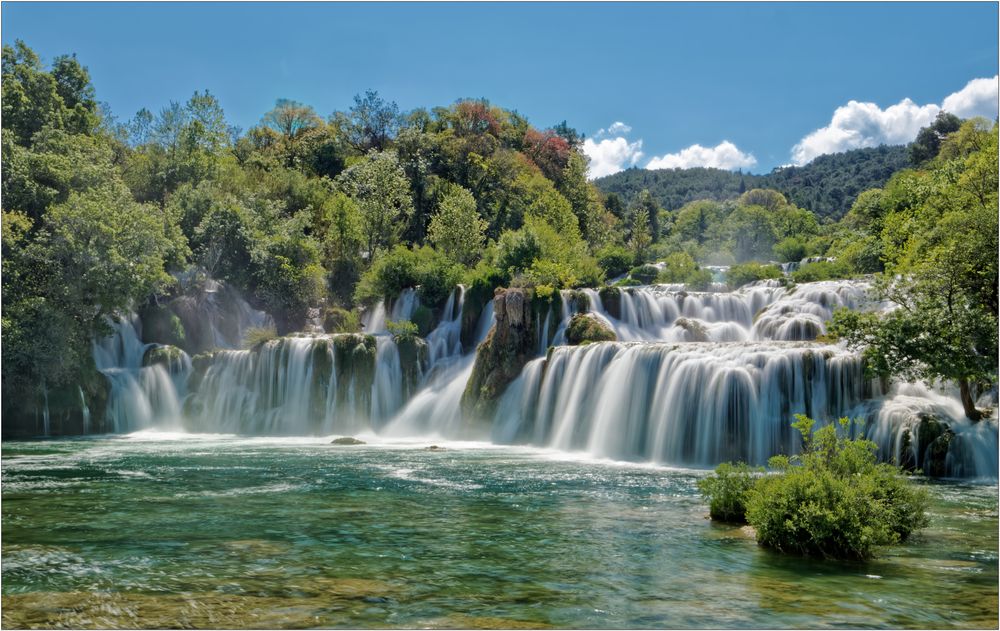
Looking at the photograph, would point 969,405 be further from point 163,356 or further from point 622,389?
point 163,356

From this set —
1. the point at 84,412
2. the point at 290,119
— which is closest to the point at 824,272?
the point at 84,412

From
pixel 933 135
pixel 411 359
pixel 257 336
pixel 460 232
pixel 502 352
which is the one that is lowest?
pixel 411 359

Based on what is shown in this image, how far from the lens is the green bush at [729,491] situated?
15.0m

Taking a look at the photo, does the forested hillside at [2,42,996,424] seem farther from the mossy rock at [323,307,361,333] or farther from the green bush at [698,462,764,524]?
the green bush at [698,462,764,524]

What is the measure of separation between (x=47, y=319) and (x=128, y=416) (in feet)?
23.5

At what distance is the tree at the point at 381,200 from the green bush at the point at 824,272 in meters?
31.0

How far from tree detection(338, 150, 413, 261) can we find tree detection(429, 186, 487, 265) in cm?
475

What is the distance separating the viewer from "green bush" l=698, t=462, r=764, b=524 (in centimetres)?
1502

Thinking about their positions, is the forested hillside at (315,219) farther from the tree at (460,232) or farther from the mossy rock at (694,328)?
the mossy rock at (694,328)

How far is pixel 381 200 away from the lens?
206ft

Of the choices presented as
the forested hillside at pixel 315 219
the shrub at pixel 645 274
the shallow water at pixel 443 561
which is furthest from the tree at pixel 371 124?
the shallow water at pixel 443 561

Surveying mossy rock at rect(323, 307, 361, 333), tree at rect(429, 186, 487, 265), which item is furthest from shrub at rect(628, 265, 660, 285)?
mossy rock at rect(323, 307, 361, 333)

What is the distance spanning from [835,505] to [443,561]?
6040mm

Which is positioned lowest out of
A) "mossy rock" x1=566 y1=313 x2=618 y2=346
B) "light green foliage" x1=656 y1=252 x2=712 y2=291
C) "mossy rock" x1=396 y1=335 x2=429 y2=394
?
"mossy rock" x1=396 y1=335 x2=429 y2=394
